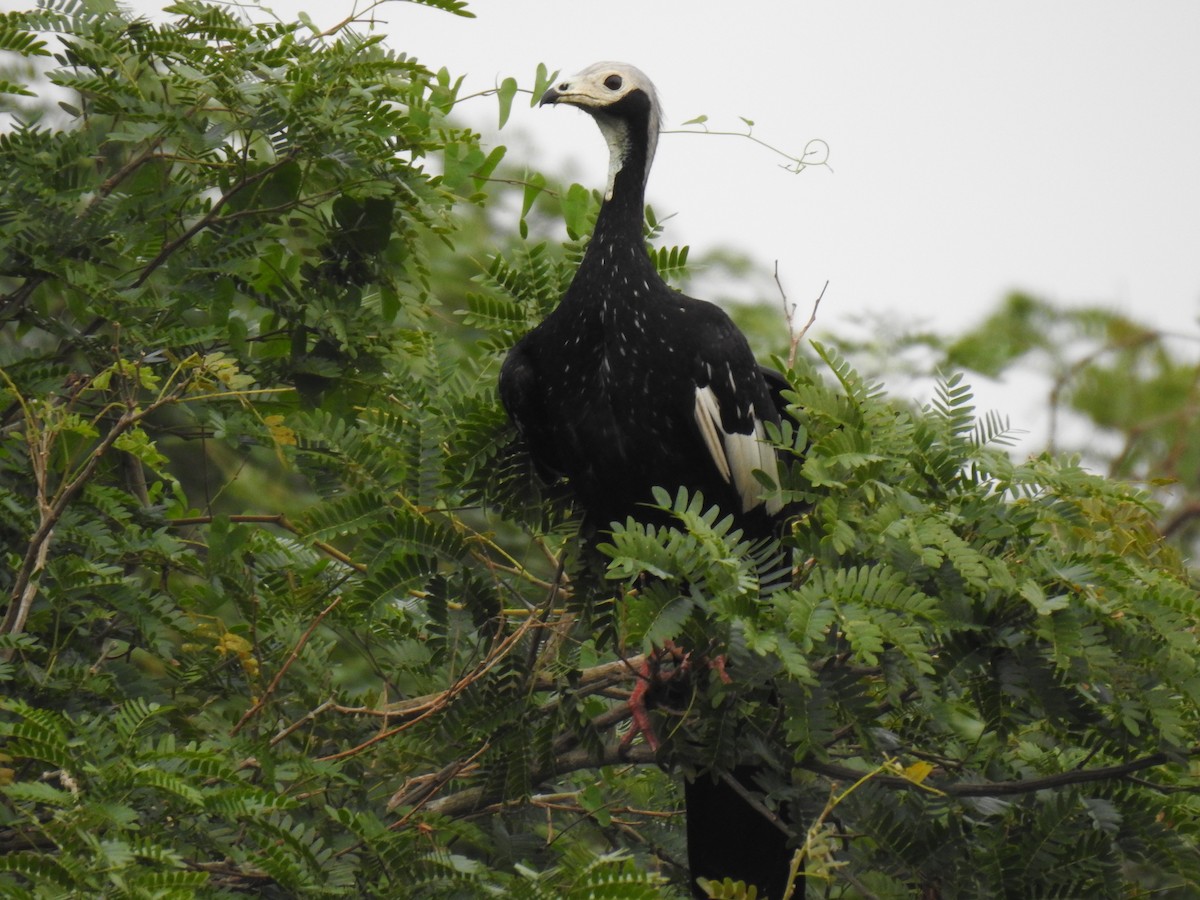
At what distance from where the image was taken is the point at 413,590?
312 centimetres

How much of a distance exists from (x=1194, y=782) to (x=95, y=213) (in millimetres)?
2659

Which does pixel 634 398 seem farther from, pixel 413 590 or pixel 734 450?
pixel 413 590

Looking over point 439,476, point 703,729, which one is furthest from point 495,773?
point 439,476

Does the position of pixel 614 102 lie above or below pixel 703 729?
above

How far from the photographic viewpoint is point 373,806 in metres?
3.01

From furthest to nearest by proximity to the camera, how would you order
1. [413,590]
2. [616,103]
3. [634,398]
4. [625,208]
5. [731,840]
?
[616,103]
[625,208]
[634,398]
[731,840]
[413,590]

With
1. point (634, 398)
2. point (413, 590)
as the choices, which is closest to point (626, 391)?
point (634, 398)

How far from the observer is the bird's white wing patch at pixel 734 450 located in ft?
11.8

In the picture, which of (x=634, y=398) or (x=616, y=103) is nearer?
(x=634, y=398)

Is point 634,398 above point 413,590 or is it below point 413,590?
above

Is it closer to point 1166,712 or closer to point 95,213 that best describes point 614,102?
point 95,213

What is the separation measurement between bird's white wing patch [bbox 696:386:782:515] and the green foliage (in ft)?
1.36

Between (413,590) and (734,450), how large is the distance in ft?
3.10

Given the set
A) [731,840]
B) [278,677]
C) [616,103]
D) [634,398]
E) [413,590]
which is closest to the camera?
[278,677]
